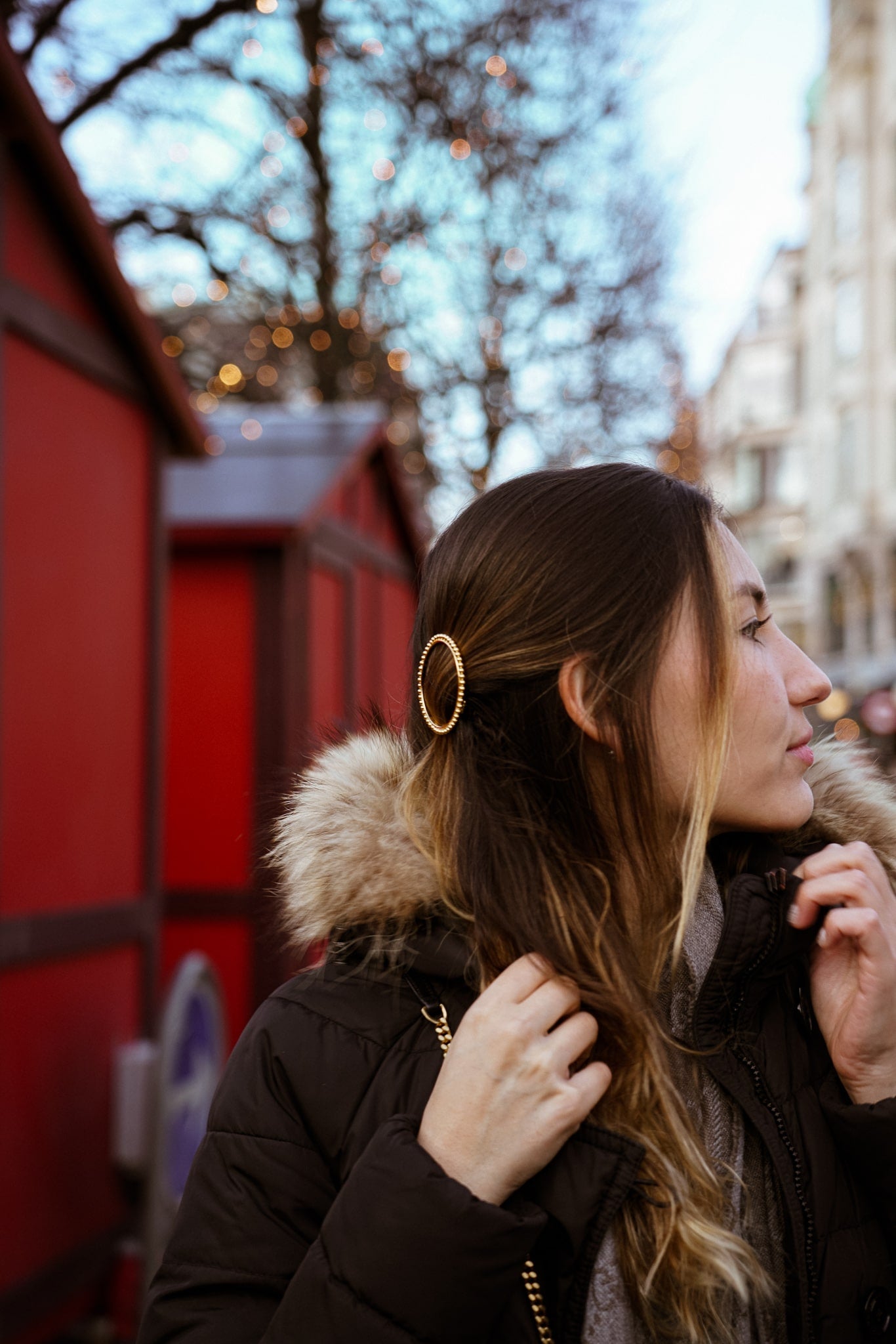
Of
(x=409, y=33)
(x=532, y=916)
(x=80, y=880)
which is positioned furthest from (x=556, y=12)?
(x=532, y=916)

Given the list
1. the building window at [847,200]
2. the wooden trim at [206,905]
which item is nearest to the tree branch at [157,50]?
the wooden trim at [206,905]

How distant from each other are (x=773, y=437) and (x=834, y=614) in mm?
20518

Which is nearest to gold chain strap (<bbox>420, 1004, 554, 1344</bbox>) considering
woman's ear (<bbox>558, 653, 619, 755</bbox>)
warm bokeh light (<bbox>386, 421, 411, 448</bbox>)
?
woman's ear (<bbox>558, 653, 619, 755</bbox>)

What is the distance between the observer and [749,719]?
A: 163 centimetres

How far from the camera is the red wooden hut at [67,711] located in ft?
13.3

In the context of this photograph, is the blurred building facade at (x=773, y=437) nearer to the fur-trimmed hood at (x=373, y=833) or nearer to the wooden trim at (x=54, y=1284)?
the wooden trim at (x=54, y=1284)

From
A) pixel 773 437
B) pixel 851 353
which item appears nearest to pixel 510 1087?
pixel 851 353

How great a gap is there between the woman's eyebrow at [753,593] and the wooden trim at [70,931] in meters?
3.06

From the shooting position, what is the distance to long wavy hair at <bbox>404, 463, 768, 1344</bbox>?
4.96ft

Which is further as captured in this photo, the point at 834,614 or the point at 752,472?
the point at 752,472

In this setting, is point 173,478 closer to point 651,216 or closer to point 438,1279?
point 438,1279

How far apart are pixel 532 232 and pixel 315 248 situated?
3.45 m

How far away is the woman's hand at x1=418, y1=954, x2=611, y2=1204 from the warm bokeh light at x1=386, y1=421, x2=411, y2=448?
13.4 metres

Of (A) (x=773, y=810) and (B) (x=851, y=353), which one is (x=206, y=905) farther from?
(B) (x=851, y=353)
